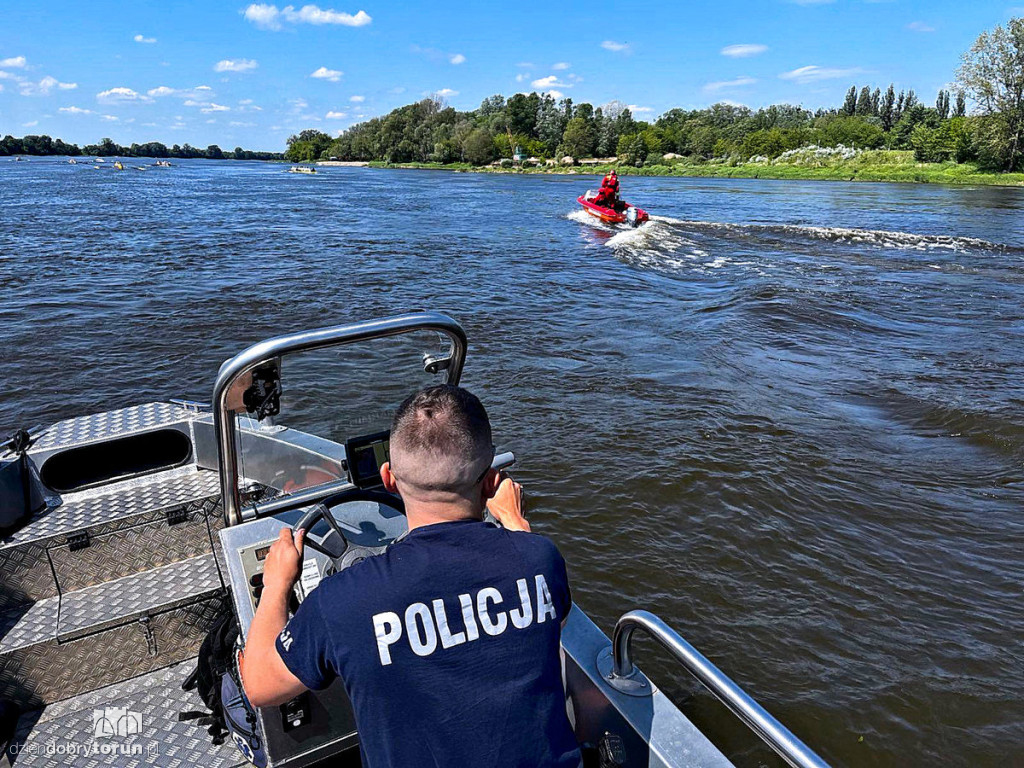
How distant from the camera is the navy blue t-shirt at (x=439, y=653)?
129cm

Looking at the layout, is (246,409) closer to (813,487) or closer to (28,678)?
(28,678)

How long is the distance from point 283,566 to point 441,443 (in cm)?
48

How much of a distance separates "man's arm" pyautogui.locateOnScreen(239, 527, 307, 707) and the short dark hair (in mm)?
364

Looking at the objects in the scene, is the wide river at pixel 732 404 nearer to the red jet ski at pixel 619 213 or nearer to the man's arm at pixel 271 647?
the red jet ski at pixel 619 213

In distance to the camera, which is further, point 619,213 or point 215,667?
point 619,213

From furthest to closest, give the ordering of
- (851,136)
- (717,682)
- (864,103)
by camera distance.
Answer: (864,103)
(851,136)
(717,682)

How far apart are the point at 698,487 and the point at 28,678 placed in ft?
16.1

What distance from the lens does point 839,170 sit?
61562 millimetres

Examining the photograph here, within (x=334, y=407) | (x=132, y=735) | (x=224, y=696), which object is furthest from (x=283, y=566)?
(x=132, y=735)

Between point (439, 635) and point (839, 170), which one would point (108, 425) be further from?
point (839, 170)

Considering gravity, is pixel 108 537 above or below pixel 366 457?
below

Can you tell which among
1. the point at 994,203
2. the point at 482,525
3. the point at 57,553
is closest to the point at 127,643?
the point at 57,553

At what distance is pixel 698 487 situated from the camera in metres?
5.92

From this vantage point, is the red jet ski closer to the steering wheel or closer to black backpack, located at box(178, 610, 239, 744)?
black backpack, located at box(178, 610, 239, 744)
